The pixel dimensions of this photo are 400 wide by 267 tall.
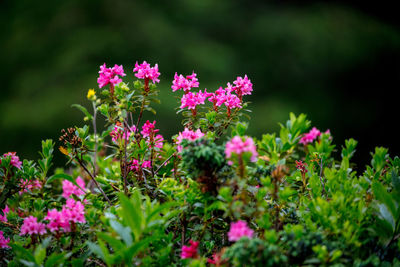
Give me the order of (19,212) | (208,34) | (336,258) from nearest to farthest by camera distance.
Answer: (336,258) < (19,212) < (208,34)

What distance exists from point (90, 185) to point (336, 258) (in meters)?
1.91

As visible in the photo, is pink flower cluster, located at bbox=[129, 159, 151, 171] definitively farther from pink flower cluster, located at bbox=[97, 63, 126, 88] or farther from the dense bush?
pink flower cluster, located at bbox=[97, 63, 126, 88]

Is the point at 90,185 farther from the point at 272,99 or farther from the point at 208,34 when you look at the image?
the point at 208,34

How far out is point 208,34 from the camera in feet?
27.9

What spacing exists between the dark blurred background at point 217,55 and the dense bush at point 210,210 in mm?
5270

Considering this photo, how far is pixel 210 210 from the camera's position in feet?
4.50

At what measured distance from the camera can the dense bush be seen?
117cm

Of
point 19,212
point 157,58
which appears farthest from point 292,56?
point 19,212

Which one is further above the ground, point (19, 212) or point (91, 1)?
point (91, 1)

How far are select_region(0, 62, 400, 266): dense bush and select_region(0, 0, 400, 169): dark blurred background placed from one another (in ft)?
17.3

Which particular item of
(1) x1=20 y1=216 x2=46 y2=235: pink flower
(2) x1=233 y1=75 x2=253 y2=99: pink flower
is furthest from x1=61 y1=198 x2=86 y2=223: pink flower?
(2) x1=233 y1=75 x2=253 y2=99: pink flower

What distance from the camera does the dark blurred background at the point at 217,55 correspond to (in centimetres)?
739

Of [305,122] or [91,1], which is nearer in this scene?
[305,122]

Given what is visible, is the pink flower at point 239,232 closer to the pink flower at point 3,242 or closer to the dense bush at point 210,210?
the dense bush at point 210,210
